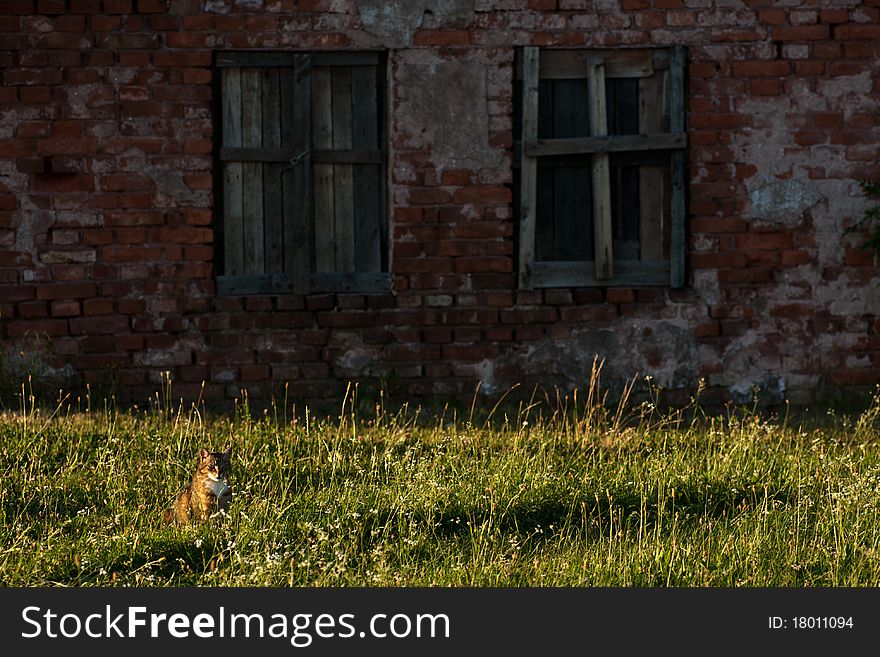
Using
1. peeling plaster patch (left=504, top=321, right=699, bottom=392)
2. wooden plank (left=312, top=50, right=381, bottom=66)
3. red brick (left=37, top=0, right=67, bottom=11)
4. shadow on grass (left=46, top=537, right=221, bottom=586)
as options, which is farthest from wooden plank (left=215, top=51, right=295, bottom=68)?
shadow on grass (left=46, top=537, right=221, bottom=586)

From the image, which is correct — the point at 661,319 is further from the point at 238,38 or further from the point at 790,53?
the point at 238,38

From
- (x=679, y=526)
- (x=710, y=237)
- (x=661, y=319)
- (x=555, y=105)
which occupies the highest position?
(x=555, y=105)

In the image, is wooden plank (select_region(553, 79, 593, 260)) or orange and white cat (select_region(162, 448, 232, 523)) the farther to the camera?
wooden plank (select_region(553, 79, 593, 260))

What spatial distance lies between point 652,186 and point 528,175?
0.81m

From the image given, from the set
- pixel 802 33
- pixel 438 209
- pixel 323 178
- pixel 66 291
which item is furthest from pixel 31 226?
pixel 802 33

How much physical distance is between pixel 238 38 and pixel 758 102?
10.6 feet

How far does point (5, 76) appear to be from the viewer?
6918mm

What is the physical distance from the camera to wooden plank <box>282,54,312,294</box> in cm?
703

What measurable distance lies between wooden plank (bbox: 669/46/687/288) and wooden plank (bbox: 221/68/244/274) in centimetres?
267

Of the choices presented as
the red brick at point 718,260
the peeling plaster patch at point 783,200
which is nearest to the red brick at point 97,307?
the red brick at point 718,260

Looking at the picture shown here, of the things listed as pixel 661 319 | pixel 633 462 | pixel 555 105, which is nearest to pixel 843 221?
pixel 661 319

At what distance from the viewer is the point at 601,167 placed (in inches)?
281

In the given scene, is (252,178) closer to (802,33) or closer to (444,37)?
(444,37)

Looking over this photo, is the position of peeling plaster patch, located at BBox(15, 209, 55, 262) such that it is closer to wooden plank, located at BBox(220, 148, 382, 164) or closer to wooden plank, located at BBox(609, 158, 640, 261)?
wooden plank, located at BBox(220, 148, 382, 164)
